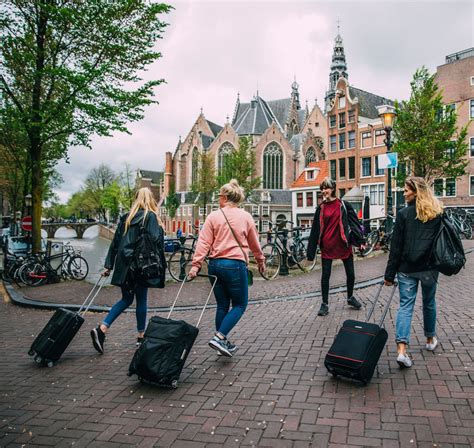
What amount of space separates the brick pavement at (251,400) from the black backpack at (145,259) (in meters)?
0.94

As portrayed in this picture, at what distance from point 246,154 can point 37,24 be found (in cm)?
2586

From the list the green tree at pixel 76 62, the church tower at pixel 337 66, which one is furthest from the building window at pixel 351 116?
the church tower at pixel 337 66

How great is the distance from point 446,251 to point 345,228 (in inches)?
83.8

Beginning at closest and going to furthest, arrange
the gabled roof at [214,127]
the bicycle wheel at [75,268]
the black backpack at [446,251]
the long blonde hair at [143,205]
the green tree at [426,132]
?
the black backpack at [446,251]
the long blonde hair at [143,205]
the bicycle wheel at [75,268]
the green tree at [426,132]
the gabled roof at [214,127]

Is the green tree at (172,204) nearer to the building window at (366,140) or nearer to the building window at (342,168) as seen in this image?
the building window at (342,168)

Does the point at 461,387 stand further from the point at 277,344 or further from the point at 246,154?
the point at 246,154

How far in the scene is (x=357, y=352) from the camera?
136 inches

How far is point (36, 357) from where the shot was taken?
14.3 feet

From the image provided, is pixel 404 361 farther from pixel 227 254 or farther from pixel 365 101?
pixel 365 101

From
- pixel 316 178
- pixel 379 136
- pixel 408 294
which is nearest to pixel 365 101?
pixel 379 136

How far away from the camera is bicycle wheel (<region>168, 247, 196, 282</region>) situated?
1079 cm

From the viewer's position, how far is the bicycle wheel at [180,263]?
10789mm

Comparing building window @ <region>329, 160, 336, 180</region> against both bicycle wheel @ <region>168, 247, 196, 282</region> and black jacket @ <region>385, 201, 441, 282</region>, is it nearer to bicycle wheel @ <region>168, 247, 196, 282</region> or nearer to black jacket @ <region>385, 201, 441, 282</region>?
bicycle wheel @ <region>168, 247, 196, 282</region>

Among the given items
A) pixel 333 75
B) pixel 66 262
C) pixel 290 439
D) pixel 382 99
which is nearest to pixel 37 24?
pixel 66 262
